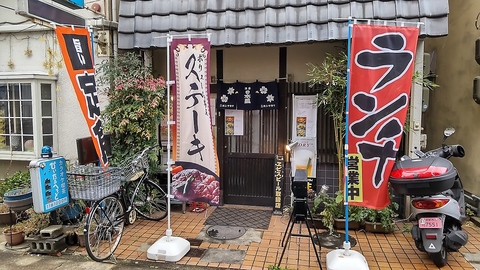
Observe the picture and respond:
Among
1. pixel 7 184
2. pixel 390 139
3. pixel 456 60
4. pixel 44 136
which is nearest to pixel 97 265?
pixel 7 184

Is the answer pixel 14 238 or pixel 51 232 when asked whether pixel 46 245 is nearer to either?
pixel 51 232

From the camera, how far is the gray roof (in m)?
5.89

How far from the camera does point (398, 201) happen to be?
661 centimetres

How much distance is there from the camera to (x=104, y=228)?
528cm

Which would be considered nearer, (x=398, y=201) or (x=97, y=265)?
(x=97, y=265)

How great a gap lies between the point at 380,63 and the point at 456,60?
4212 millimetres

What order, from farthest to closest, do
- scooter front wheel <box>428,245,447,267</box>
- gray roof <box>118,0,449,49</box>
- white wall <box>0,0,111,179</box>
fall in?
1. white wall <box>0,0,111,179</box>
2. gray roof <box>118,0,449,49</box>
3. scooter front wheel <box>428,245,447,267</box>

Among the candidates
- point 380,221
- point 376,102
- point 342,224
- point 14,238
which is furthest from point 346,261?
point 14,238

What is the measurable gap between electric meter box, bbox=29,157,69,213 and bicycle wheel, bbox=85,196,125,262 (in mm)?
570

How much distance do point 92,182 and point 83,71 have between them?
5.51 ft

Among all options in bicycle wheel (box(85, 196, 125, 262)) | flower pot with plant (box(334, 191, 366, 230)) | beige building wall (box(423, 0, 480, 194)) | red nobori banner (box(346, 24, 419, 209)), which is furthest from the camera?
beige building wall (box(423, 0, 480, 194))

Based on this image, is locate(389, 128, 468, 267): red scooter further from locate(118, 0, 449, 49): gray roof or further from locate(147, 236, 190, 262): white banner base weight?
locate(147, 236, 190, 262): white banner base weight

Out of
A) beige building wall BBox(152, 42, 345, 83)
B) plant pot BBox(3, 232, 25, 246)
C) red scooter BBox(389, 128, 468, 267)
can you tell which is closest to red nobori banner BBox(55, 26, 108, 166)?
plant pot BBox(3, 232, 25, 246)

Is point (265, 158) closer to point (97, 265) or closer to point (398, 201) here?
point (398, 201)
